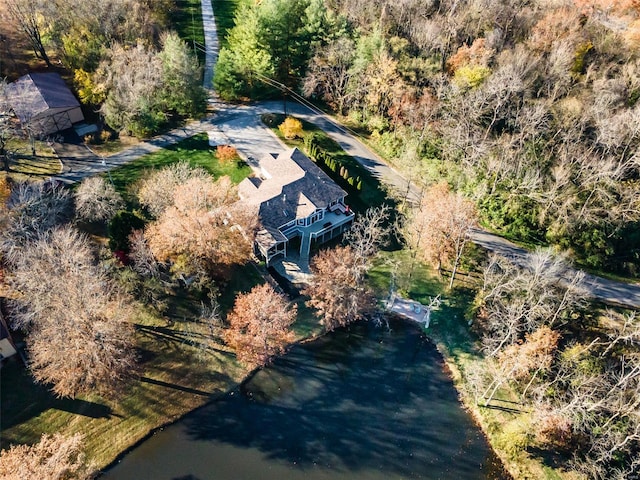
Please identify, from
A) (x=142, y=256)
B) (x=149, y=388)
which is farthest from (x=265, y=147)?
(x=149, y=388)

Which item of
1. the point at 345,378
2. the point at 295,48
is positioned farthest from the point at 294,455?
the point at 295,48

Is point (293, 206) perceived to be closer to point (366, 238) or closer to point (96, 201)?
point (366, 238)

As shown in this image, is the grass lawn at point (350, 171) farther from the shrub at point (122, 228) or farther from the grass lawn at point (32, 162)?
the grass lawn at point (32, 162)

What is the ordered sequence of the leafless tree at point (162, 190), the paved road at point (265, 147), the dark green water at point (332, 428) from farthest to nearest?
the paved road at point (265, 147), the leafless tree at point (162, 190), the dark green water at point (332, 428)

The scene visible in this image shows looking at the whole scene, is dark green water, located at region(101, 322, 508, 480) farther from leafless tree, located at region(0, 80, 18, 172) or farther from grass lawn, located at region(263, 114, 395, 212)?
leafless tree, located at region(0, 80, 18, 172)

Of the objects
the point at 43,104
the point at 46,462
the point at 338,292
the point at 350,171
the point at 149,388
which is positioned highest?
the point at 43,104

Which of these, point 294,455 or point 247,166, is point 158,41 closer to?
point 247,166

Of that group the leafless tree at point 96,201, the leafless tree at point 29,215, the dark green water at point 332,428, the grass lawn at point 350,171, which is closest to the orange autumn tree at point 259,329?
the dark green water at point 332,428
